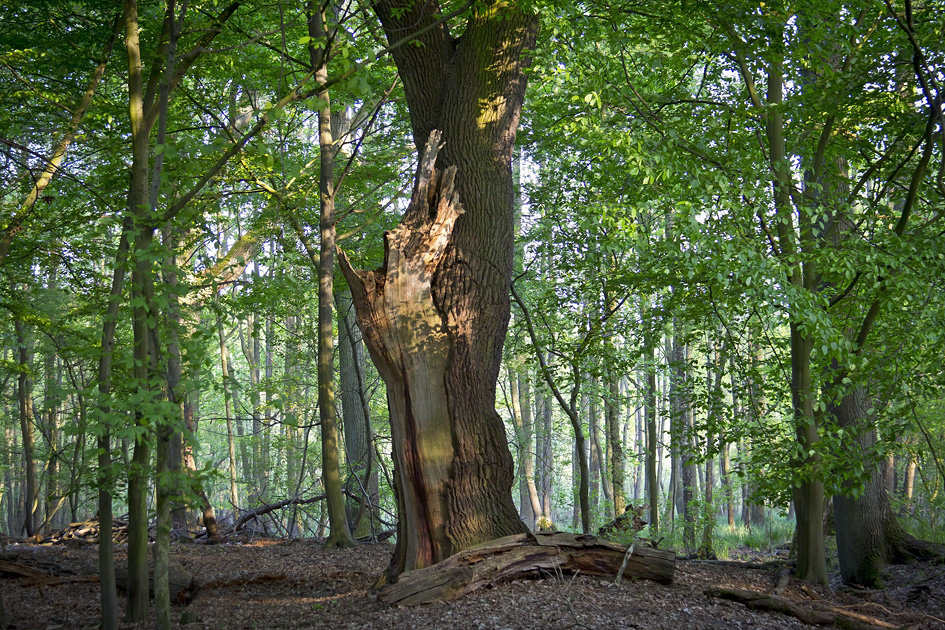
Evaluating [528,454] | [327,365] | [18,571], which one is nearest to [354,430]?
[327,365]

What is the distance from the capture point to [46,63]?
6234mm

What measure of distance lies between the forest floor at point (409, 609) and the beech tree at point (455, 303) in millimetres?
645

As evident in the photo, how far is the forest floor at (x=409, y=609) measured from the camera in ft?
13.0

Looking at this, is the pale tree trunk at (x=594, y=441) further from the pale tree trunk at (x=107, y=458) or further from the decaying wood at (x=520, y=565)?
the pale tree trunk at (x=107, y=458)

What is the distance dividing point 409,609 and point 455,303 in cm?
224

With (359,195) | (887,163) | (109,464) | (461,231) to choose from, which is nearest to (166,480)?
(109,464)

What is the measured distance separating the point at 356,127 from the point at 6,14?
5725mm

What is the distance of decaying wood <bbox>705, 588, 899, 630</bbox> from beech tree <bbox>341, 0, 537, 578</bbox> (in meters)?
1.59

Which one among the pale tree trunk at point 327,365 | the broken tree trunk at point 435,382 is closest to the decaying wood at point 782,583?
the broken tree trunk at point 435,382

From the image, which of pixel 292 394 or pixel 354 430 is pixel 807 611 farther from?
pixel 292 394

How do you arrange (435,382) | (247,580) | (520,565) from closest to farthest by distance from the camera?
1. (520,565)
2. (435,382)
3. (247,580)

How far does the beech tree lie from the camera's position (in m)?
4.93

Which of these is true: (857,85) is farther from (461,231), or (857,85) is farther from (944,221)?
(461,231)

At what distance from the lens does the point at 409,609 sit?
4250mm
